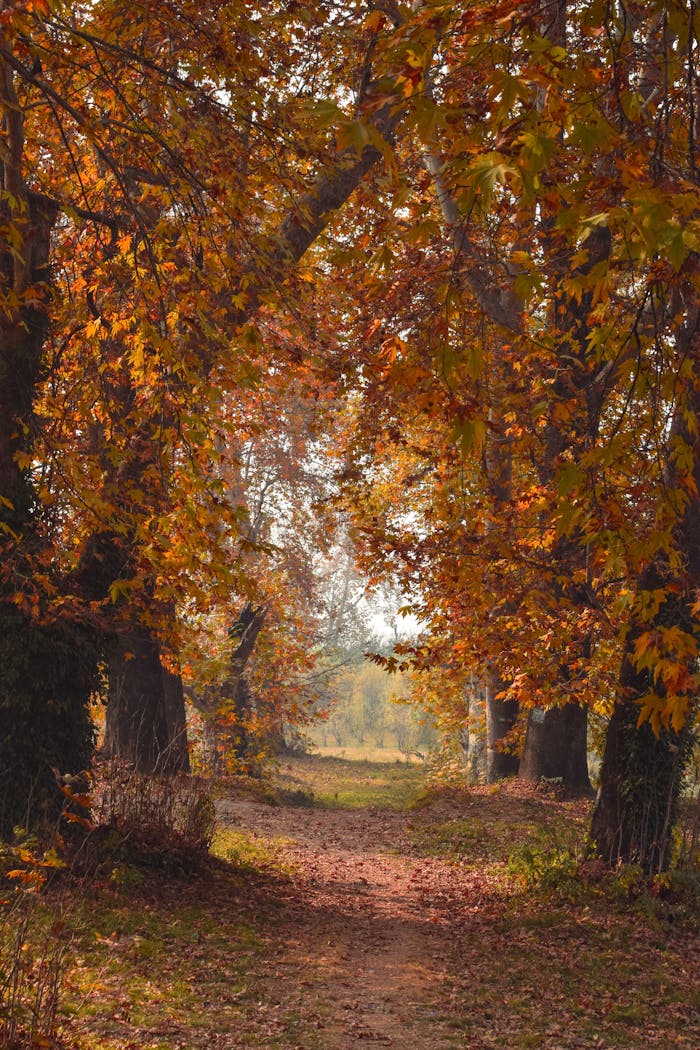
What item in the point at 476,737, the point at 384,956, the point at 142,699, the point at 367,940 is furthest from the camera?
the point at 476,737

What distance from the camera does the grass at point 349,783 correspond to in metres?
20.4

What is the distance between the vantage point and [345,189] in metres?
10.2

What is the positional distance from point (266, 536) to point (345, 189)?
1614 cm

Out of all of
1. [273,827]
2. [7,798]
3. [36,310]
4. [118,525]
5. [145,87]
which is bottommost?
[273,827]

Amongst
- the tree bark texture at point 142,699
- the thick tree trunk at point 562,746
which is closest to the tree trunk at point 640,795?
the tree bark texture at point 142,699

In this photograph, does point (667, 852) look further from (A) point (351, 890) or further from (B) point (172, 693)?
(B) point (172, 693)

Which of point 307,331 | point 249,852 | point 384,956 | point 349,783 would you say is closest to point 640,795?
point 384,956

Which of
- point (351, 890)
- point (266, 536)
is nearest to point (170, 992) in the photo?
point (351, 890)

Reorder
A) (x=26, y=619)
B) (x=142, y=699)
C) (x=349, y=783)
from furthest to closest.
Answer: (x=349, y=783) → (x=142, y=699) → (x=26, y=619)

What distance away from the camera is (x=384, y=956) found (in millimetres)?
7816

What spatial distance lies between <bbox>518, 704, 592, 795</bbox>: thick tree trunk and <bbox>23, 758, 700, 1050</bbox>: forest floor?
11.2ft

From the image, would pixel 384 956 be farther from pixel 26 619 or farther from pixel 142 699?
pixel 142 699

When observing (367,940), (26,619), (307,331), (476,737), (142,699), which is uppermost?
(307,331)

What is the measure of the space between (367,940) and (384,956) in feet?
1.61
